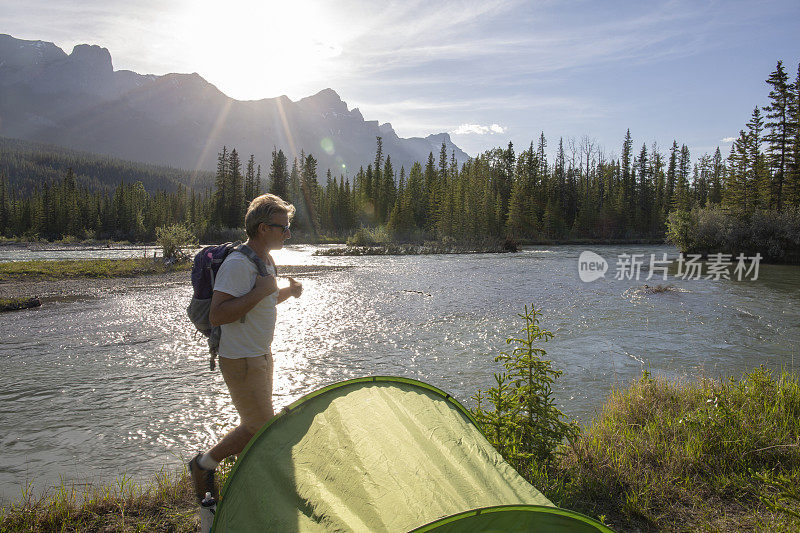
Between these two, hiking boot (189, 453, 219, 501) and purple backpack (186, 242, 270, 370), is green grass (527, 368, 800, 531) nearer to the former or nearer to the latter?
A: hiking boot (189, 453, 219, 501)

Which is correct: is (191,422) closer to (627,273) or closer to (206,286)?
(206,286)

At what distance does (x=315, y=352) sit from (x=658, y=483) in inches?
323

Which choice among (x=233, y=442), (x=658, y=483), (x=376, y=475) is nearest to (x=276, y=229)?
(x=233, y=442)

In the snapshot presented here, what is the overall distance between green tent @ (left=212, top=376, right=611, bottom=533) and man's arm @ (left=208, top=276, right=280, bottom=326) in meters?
0.73

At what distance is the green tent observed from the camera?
204 cm

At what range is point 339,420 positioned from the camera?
9.37ft

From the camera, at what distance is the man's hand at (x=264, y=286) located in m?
3.07

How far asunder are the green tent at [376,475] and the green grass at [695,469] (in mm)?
1470

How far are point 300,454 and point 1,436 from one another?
6.03m

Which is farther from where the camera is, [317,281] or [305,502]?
[317,281]

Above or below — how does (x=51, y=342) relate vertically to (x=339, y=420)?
below

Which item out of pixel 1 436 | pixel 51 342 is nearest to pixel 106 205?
pixel 51 342

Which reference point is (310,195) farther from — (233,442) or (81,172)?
(81,172)

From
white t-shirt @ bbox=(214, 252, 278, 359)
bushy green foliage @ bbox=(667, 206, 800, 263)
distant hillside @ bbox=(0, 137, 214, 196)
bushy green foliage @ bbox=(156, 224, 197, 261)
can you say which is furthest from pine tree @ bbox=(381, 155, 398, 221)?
white t-shirt @ bbox=(214, 252, 278, 359)
